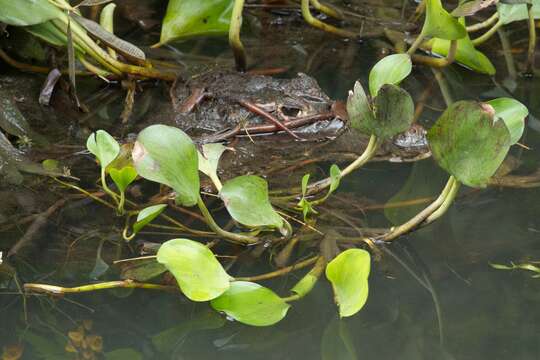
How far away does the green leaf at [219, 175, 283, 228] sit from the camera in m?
1.02

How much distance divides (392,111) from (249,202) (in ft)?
0.68

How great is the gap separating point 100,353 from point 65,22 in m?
0.64

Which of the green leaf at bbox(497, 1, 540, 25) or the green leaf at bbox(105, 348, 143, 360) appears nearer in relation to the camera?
the green leaf at bbox(105, 348, 143, 360)

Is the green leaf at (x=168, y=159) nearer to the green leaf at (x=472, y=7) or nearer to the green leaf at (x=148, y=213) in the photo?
the green leaf at (x=148, y=213)

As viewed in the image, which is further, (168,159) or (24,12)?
(24,12)

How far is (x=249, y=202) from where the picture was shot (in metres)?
1.02

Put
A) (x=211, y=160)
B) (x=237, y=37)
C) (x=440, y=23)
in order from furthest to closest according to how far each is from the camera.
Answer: (x=237, y=37) → (x=440, y=23) → (x=211, y=160)

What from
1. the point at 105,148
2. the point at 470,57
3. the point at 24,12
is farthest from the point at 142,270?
the point at 470,57

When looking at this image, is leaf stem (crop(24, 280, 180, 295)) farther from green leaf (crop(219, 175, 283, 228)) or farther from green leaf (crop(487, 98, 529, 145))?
green leaf (crop(487, 98, 529, 145))

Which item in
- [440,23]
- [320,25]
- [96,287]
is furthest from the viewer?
[320,25]

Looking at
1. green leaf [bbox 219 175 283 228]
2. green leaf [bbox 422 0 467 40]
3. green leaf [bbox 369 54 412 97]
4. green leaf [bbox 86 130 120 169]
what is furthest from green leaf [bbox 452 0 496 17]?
green leaf [bbox 86 130 120 169]

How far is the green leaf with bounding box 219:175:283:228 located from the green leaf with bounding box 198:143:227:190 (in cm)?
6

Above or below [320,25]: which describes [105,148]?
above

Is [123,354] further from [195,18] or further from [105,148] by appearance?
[195,18]
